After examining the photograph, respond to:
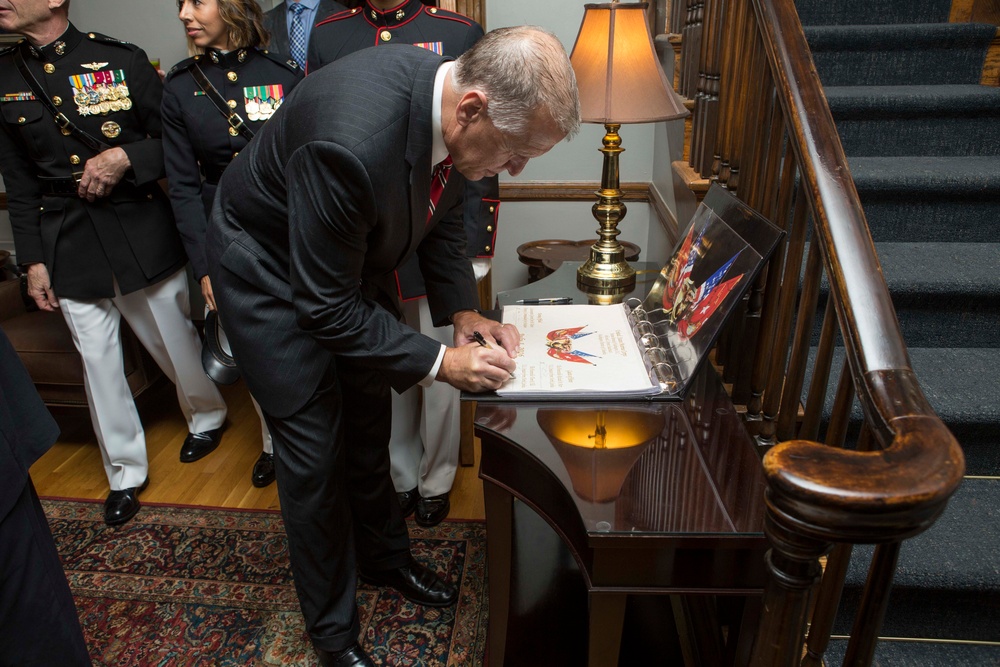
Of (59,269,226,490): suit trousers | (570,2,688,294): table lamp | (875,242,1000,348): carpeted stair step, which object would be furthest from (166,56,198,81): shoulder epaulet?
(875,242,1000,348): carpeted stair step

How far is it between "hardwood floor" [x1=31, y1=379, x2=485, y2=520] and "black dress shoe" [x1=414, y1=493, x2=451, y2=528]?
5 cm

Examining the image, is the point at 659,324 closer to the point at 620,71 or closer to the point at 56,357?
the point at 620,71

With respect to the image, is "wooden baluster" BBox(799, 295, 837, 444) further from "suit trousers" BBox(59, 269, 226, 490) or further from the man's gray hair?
"suit trousers" BBox(59, 269, 226, 490)

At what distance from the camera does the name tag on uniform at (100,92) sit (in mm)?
2191

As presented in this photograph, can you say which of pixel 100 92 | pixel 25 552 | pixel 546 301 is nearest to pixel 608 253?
pixel 546 301

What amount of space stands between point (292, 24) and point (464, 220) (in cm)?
119

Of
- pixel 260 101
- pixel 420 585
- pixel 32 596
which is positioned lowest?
pixel 420 585

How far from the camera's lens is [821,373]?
1061 mm

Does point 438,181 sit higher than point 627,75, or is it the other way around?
point 627,75

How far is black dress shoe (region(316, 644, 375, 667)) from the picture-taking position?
170 centimetres

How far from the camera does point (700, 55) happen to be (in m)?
1.86

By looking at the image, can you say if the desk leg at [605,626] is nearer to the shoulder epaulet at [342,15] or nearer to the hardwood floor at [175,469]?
the hardwood floor at [175,469]

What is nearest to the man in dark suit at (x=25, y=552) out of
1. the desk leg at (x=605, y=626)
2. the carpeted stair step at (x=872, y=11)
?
the desk leg at (x=605, y=626)

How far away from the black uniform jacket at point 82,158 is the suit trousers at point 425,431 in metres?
0.97
